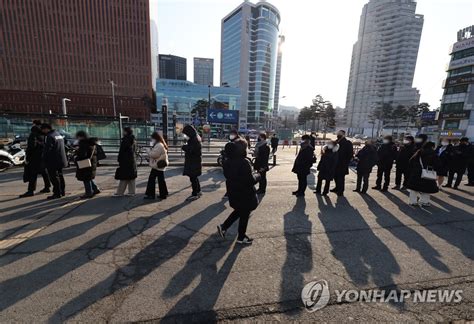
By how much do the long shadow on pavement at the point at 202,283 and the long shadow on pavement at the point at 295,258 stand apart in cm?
75

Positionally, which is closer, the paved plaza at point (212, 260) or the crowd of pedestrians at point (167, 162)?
the paved plaza at point (212, 260)

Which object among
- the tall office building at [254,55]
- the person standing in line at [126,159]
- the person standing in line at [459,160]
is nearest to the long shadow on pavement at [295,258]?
the person standing in line at [126,159]

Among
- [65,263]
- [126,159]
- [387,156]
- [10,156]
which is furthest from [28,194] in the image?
[387,156]

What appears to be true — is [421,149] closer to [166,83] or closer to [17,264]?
[17,264]

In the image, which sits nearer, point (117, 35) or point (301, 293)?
point (301, 293)

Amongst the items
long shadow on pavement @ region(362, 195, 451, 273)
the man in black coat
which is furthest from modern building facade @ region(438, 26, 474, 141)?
the man in black coat

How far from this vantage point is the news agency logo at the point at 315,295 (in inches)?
95.0

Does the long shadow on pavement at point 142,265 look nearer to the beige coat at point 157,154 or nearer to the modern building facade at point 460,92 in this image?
the beige coat at point 157,154

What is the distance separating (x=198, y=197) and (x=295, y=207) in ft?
8.47

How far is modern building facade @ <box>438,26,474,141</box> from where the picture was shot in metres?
37.4

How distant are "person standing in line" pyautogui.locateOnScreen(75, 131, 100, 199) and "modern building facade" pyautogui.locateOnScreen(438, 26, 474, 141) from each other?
1981 inches

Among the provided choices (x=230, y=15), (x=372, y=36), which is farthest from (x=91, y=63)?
(x=372, y=36)

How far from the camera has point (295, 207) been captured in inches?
218

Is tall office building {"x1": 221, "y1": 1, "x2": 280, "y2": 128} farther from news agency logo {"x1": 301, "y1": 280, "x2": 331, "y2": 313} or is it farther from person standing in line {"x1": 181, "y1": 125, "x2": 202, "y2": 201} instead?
news agency logo {"x1": 301, "y1": 280, "x2": 331, "y2": 313}
